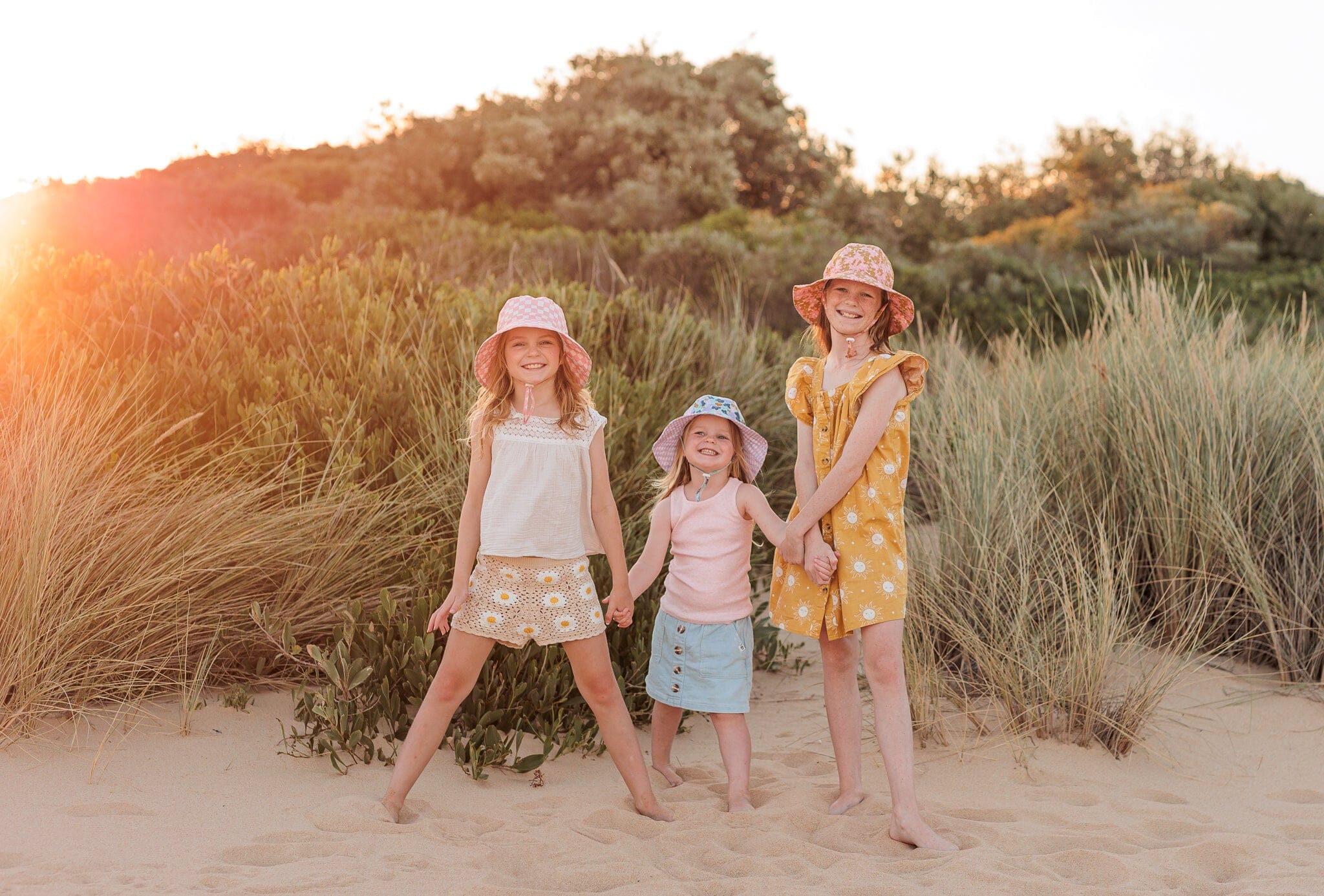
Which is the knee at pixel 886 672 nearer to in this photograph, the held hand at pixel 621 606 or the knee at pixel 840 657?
the knee at pixel 840 657

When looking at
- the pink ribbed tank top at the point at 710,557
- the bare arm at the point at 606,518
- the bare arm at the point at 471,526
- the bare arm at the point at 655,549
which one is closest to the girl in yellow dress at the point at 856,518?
the pink ribbed tank top at the point at 710,557

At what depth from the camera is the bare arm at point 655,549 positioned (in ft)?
11.7

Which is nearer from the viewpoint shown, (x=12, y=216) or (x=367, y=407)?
(x=367, y=407)

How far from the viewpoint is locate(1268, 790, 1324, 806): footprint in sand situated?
390 centimetres

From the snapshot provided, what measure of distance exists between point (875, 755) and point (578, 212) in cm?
1874

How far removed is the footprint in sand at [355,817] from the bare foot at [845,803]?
1320 mm

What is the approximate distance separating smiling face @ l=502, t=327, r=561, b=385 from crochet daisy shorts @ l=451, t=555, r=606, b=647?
551 mm

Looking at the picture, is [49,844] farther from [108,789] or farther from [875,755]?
[875,755]

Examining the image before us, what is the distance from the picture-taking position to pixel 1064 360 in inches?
252

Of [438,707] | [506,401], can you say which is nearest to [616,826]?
[438,707]

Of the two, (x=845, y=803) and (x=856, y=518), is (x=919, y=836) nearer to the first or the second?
(x=845, y=803)

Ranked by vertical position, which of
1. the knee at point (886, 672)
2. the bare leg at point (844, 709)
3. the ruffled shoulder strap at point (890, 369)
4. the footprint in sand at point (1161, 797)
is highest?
the ruffled shoulder strap at point (890, 369)

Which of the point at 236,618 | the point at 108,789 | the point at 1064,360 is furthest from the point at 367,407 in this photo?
the point at 1064,360

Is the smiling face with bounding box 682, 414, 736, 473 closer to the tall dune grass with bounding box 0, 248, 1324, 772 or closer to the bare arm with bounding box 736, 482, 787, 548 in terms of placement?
the bare arm with bounding box 736, 482, 787, 548
